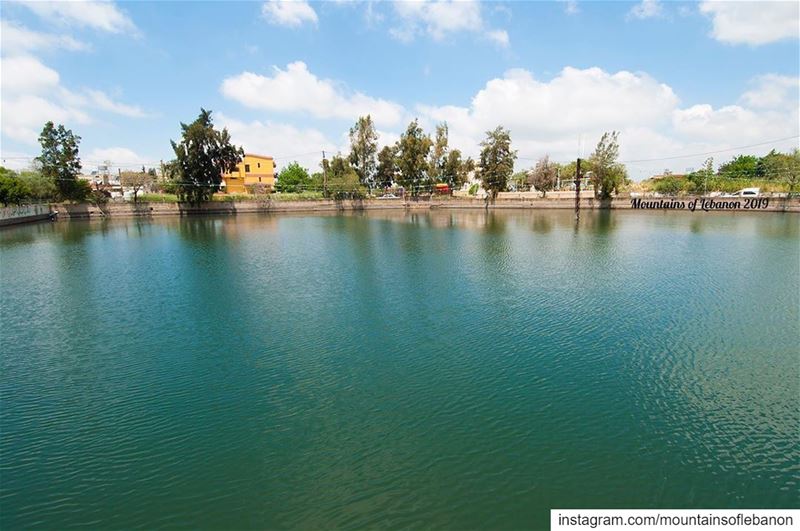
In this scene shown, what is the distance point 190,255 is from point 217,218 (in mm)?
32047

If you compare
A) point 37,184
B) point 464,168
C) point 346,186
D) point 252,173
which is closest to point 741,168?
point 464,168

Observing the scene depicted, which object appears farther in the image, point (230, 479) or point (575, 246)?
point (575, 246)

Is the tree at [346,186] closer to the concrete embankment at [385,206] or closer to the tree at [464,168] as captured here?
the concrete embankment at [385,206]

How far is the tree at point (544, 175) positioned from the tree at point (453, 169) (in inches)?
513

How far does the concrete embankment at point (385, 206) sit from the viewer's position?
153 feet

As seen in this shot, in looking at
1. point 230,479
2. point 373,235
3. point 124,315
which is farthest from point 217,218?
point 230,479

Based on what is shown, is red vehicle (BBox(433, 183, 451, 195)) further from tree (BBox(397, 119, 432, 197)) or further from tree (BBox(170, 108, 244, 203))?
tree (BBox(170, 108, 244, 203))

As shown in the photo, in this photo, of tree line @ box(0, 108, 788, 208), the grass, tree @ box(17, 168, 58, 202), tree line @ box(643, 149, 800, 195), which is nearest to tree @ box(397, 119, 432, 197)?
tree line @ box(0, 108, 788, 208)

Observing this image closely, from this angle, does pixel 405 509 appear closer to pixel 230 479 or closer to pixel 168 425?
pixel 230 479

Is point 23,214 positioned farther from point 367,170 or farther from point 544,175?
point 544,175

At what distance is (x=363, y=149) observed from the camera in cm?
6844

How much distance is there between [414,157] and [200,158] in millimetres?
30138

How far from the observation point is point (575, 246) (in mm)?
27297

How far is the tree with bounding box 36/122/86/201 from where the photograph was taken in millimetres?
48781
